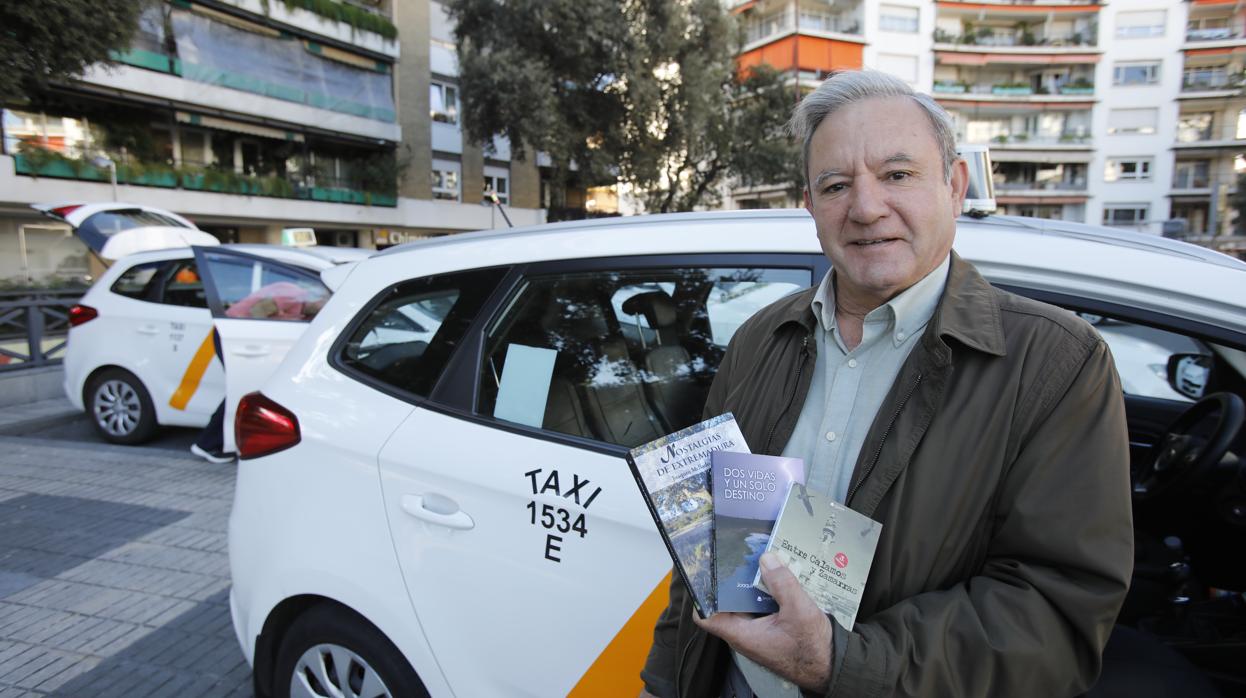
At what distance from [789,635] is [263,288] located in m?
6.09

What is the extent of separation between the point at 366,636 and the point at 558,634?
0.63m

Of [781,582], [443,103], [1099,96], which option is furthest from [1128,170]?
[781,582]

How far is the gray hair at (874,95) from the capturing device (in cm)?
114

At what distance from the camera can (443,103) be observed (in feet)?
100

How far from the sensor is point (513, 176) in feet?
109

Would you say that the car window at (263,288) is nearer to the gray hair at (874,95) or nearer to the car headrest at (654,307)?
the car headrest at (654,307)

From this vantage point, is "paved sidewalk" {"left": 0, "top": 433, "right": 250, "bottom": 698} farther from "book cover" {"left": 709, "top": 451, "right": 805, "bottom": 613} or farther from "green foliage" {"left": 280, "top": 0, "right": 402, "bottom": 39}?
"green foliage" {"left": 280, "top": 0, "right": 402, "bottom": 39}

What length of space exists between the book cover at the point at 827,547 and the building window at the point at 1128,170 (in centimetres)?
5622

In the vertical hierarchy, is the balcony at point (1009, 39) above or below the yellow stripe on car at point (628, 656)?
above

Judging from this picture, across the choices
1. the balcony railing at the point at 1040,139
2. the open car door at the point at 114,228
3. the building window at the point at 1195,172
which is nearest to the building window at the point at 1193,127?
the building window at the point at 1195,172

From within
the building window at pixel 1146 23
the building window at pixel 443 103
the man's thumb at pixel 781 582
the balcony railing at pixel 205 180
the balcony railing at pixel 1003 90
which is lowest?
the man's thumb at pixel 781 582

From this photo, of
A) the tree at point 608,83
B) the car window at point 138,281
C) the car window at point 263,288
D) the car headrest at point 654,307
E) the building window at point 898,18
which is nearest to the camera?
the car headrest at point 654,307

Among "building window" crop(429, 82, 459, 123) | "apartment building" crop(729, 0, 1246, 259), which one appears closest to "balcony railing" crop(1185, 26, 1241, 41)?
"apartment building" crop(729, 0, 1246, 259)

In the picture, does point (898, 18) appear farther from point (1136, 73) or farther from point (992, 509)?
point (992, 509)
